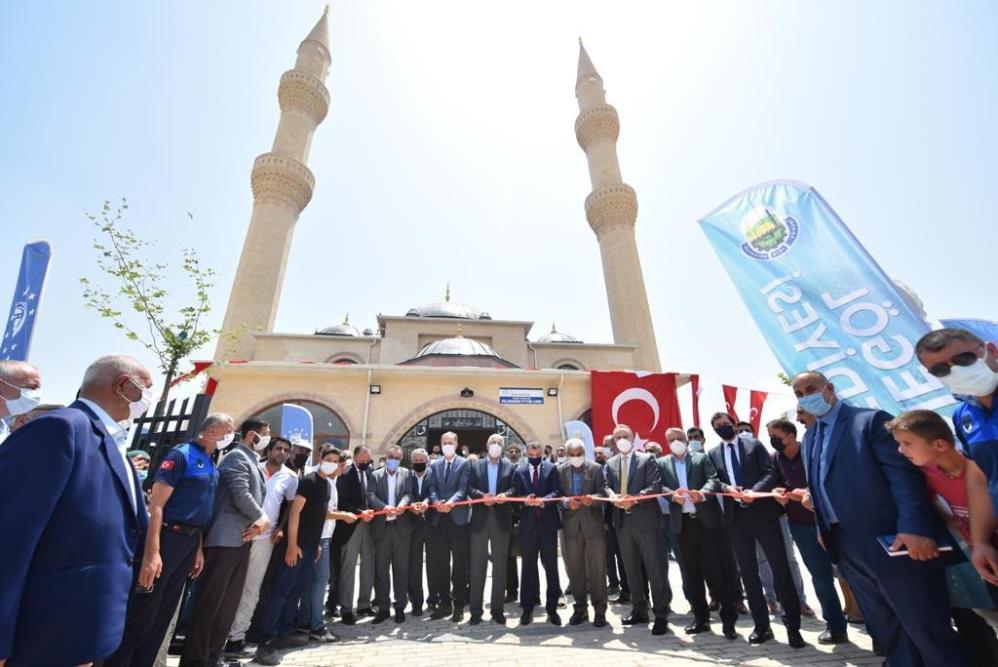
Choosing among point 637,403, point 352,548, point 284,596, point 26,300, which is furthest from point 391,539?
point 637,403

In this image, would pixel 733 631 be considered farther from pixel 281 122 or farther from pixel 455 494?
pixel 281 122

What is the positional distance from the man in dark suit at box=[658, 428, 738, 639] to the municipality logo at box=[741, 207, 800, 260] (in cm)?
228

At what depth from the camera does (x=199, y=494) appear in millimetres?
3252

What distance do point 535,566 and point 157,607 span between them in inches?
137

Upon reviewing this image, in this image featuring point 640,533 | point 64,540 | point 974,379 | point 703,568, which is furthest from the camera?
point 640,533

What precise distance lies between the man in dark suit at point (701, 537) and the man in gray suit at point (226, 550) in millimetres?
3984

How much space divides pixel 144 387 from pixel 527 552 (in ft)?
13.5

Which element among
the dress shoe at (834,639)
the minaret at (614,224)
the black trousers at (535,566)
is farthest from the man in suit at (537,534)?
the minaret at (614,224)

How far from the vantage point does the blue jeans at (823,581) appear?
13.0 ft

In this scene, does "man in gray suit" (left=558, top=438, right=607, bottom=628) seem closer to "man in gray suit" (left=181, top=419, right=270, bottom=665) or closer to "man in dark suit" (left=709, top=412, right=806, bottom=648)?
"man in dark suit" (left=709, top=412, right=806, bottom=648)

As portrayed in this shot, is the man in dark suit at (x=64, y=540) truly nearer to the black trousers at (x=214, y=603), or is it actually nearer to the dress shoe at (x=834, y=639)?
the black trousers at (x=214, y=603)

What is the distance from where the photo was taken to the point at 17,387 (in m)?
3.51

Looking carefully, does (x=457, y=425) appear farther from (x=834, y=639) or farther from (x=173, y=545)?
(x=173, y=545)

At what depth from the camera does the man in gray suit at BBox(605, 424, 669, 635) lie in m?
4.59
